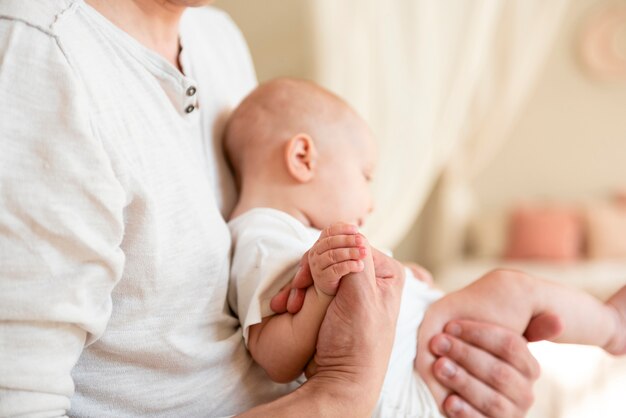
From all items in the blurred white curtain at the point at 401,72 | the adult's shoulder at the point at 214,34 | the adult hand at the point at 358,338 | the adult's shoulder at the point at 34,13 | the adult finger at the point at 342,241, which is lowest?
the blurred white curtain at the point at 401,72

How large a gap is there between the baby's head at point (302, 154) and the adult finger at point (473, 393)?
295 millimetres

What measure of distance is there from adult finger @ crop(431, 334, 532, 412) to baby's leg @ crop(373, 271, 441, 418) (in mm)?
46

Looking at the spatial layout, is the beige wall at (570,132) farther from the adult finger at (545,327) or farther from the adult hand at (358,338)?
the adult hand at (358,338)

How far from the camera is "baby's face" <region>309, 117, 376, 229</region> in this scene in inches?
48.5

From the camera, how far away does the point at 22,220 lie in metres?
0.77

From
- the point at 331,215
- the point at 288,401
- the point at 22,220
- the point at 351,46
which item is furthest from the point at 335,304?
the point at 351,46

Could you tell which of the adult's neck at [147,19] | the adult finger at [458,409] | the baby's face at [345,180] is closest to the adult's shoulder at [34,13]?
the adult's neck at [147,19]

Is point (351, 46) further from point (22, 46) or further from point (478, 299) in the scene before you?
point (22, 46)

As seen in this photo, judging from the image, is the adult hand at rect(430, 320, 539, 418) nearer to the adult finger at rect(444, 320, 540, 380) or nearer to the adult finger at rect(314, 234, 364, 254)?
the adult finger at rect(444, 320, 540, 380)

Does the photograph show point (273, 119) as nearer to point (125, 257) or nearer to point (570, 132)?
point (125, 257)

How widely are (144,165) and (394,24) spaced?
9.23ft

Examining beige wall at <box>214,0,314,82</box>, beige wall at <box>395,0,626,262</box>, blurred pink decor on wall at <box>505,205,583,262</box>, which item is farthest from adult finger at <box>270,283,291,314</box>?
beige wall at <box>395,0,626,262</box>

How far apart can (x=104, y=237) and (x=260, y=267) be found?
0.90ft

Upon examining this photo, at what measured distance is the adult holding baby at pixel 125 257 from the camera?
79 cm
